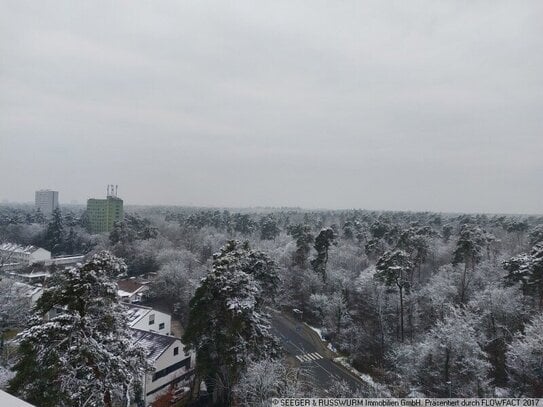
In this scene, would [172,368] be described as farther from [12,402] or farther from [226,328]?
[12,402]

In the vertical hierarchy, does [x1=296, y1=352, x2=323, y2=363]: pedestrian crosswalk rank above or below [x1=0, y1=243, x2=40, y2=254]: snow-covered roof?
below

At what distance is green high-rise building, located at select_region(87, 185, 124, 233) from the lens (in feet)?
358

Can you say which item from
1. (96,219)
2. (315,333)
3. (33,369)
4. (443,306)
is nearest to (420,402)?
(33,369)

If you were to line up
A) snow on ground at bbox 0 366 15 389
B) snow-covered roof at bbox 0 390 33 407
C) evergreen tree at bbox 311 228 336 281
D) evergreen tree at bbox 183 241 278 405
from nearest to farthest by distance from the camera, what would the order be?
snow-covered roof at bbox 0 390 33 407
evergreen tree at bbox 183 241 278 405
snow on ground at bbox 0 366 15 389
evergreen tree at bbox 311 228 336 281

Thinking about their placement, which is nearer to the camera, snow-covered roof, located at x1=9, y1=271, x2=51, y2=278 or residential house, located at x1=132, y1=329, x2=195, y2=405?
residential house, located at x1=132, y1=329, x2=195, y2=405

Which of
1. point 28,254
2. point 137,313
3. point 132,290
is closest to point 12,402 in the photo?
point 137,313

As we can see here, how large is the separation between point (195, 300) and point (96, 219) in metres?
102

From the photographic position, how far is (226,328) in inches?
779

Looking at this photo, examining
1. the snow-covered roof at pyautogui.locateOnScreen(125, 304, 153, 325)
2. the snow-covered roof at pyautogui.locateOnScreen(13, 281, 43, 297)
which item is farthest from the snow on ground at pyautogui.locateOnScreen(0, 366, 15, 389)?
the snow-covered roof at pyautogui.locateOnScreen(13, 281, 43, 297)

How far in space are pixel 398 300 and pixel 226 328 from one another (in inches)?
786

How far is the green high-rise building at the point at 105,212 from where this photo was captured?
10912 cm

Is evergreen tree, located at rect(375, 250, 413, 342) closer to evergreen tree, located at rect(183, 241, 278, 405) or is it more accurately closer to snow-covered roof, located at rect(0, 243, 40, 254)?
evergreen tree, located at rect(183, 241, 278, 405)

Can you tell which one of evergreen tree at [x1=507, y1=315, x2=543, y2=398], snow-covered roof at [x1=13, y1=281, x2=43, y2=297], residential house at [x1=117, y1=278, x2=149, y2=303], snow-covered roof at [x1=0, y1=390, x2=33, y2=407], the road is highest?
snow-covered roof at [x1=0, y1=390, x2=33, y2=407]

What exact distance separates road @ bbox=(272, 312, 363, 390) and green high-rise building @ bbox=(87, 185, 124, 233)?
8574 centimetres
